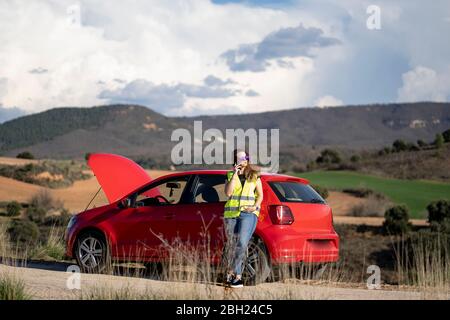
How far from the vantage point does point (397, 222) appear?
47281 millimetres

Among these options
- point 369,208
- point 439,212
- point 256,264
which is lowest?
point 256,264

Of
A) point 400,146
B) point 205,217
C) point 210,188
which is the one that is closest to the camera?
point 205,217

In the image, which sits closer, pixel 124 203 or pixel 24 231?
pixel 124 203

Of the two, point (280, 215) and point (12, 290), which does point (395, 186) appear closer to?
point (280, 215)

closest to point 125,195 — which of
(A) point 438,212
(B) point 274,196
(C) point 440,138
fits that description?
(B) point 274,196

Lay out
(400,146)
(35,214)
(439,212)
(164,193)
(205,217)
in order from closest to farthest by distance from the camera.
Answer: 1. (205,217)
2. (164,193)
3. (35,214)
4. (439,212)
5. (400,146)

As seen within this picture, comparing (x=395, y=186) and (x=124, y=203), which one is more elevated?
(x=395, y=186)

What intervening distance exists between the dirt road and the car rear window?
4.15 ft

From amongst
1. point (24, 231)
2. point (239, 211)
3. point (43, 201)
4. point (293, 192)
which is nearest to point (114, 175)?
point (293, 192)

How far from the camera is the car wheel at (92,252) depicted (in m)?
13.3

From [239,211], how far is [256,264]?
98cm

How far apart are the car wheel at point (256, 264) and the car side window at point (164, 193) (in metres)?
1.68

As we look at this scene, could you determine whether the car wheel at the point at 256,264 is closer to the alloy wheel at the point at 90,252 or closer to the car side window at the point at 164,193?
the car side window at the point at 164,193

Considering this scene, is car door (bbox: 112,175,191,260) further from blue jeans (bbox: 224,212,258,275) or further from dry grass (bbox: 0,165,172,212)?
dry grass (bbox: 0,165,172,212)
